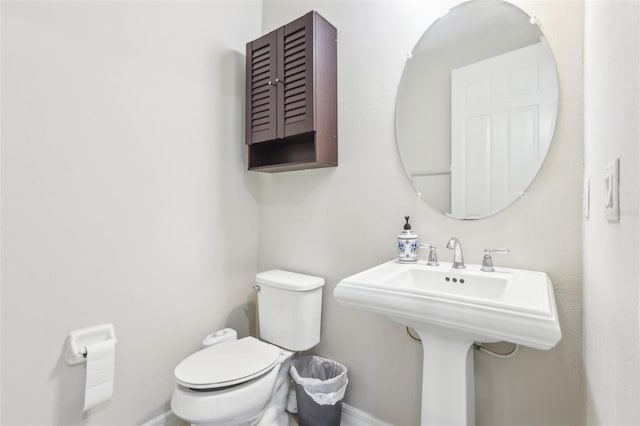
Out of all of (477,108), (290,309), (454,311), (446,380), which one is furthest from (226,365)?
(477,108)

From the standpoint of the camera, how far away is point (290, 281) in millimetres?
1563

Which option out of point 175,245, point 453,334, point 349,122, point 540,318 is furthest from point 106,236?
point 540,318

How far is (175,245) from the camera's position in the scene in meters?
1.55

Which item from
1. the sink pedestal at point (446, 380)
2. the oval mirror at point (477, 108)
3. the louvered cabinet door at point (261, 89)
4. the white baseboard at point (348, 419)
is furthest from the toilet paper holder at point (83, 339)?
the oval mirror at point (477, 108)

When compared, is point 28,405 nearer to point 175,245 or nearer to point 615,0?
point 175,245

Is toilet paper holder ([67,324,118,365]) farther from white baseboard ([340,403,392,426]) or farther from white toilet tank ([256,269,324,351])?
white baseboard ([340,403,392,426])

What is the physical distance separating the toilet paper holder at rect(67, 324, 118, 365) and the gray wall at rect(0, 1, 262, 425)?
0.10 ft

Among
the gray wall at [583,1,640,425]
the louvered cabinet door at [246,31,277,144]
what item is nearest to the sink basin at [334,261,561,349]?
the gray wall at [583,1,640,425]

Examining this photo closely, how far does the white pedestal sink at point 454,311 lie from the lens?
0.72m

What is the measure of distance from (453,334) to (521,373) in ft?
1.41

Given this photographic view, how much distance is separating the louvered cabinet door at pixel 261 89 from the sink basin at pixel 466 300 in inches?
39.4

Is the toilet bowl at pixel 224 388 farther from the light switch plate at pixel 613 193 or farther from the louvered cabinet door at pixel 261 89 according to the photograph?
the light switch plate at pixel 613 193

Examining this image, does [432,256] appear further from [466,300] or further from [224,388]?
[224,388]

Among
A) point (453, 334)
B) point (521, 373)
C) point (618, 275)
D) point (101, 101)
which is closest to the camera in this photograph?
point (618, 275)
